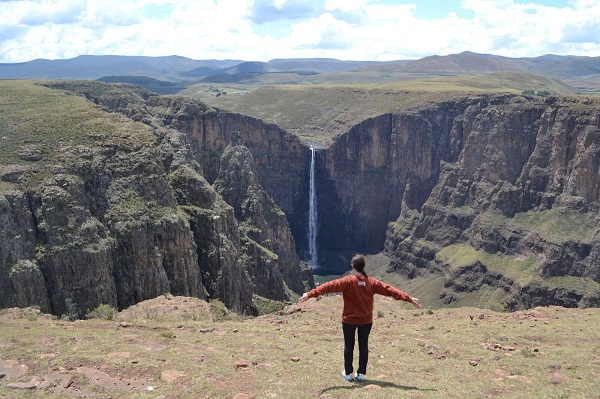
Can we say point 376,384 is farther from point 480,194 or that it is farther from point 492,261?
point 480,194

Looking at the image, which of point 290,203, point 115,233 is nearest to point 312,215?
point 290,203

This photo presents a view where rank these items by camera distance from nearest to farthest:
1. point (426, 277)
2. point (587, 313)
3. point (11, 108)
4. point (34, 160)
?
point (587, 313) < point (34, 160) < point (11, 108) < point (426, 277)

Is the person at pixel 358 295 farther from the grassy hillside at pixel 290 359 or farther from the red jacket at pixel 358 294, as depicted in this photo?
the grassy hillside at pixel 290 359

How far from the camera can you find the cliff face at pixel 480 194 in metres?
102

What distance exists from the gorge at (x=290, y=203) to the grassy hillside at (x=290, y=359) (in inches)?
840

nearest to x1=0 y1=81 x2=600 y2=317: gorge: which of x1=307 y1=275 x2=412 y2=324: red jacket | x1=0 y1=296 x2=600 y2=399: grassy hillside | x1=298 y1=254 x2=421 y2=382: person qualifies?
x1=0 y1=296 x2=600 y2=399: grassy hillside

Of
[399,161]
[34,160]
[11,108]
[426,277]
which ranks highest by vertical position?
[11,108]

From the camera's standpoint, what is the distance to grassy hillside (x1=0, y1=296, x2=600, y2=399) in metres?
18.6

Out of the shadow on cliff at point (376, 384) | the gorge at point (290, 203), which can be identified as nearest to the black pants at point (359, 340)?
the shadow on cliff at point (376, 384)

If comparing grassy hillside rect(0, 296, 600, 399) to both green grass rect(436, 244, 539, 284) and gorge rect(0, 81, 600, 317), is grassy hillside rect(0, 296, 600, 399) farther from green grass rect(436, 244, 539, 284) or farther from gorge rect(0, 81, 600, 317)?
green grass rect(436, 244, 539, 284)

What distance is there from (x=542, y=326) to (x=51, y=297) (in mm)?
39267

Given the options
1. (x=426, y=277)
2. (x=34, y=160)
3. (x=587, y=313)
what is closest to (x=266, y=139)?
(x=426, y=277)

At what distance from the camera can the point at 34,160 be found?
189 ft

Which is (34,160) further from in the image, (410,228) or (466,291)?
(410,228)
